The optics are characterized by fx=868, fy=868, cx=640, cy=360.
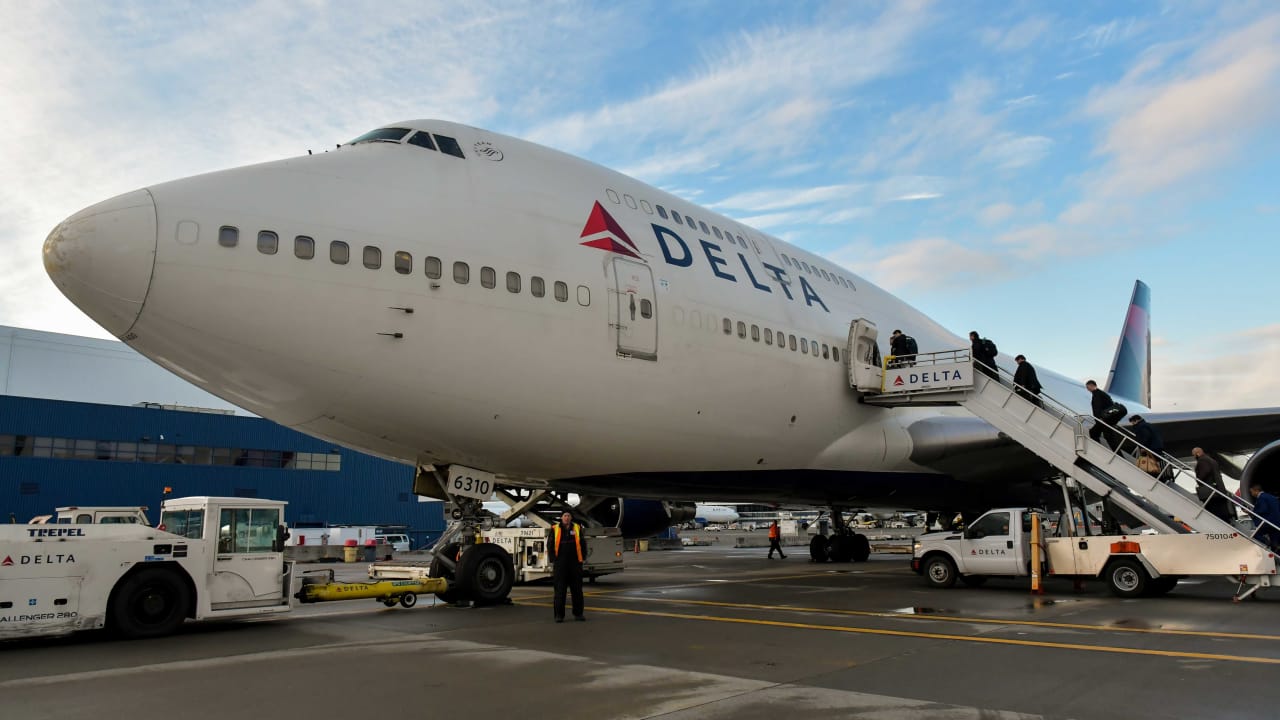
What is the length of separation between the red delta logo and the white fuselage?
4 centimetres

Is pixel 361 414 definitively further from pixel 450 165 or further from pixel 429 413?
pixel 450 165

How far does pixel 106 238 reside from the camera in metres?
7.54

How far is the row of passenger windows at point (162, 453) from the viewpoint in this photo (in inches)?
1437

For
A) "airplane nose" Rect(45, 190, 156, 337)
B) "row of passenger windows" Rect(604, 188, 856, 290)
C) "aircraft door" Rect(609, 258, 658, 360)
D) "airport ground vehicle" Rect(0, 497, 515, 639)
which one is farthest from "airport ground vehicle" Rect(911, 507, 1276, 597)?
"airplane nose" Rect(45, 190, 156, 337)

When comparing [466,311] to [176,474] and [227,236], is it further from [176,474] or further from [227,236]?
[176,474]

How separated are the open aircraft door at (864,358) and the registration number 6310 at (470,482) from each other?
6345 mm

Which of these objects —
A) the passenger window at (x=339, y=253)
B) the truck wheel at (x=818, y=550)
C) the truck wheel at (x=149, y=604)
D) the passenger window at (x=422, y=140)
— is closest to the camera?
the passenger window at (x=339, y=253)

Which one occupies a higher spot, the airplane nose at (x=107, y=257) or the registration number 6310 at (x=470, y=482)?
the airplane nose at (x=107, y=257)

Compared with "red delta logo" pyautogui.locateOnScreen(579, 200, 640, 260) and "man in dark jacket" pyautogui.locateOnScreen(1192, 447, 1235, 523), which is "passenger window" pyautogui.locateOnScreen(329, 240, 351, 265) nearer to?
"red delta logo" pyautogui.locateOnScreen(579, 200, 640, 260)

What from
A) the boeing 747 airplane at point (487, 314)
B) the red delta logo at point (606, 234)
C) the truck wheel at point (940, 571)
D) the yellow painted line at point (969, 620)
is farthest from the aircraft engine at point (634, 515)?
the red delta logo at point (606, 234)

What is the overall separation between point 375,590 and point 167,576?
2.42m

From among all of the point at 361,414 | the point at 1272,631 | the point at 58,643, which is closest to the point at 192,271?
the point at 361,414

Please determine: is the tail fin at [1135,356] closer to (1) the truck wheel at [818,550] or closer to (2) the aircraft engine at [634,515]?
(1) the truck wheel at [818,550]

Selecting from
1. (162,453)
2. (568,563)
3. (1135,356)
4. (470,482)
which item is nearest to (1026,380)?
(568,563)
